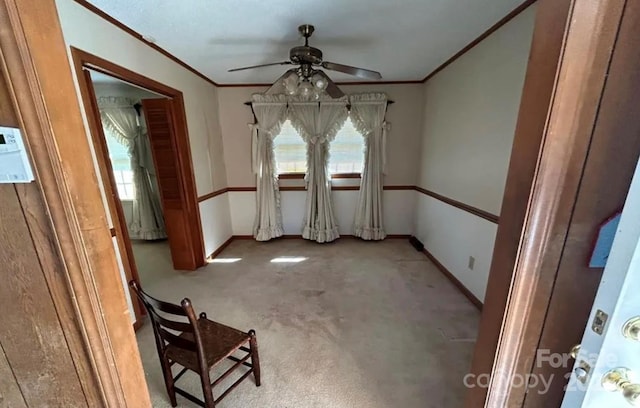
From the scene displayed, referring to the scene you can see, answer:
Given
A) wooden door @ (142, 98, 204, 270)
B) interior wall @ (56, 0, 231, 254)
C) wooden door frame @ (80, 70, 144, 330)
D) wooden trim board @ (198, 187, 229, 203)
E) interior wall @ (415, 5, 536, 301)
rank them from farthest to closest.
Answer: wooden trim board @ (198, 187, 229, 203) < wooden door @ (142, 98, 204, 270) < interior wall @ (415, 5, 536, 301) < wooden door frame @ (80, 70, 144, 330) < interior wall @ (56, 0, 231, 254)

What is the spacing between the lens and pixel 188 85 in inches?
112

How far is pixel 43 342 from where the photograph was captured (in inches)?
29.5

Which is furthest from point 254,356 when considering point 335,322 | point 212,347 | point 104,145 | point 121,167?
point 121,167

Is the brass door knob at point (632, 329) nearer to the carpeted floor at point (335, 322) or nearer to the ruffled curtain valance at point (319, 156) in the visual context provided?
the carpeted floor at point (335, 322)

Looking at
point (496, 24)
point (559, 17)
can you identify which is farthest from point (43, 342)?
point (496, 24)

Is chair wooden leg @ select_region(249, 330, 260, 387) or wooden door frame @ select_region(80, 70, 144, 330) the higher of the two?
wooden door frame @ select_region(80, 70, 144, 330)

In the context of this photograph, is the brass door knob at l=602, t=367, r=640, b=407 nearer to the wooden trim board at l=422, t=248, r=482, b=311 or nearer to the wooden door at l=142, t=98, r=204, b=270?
the wooden trim board at l=422, t=248, r=482, b=311

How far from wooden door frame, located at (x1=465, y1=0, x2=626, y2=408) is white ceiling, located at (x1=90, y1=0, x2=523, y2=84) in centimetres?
143

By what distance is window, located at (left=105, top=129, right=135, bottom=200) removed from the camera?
3641 millimetres

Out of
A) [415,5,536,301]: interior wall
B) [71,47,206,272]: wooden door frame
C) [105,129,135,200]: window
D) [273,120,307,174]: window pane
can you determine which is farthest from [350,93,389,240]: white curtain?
[105,129,135,200]: window

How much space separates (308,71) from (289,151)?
174cm

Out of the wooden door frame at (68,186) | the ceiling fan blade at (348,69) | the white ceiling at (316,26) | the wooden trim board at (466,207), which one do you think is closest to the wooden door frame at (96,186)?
the wooden door frame at (68,186)

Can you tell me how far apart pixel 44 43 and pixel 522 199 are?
3.91 feet

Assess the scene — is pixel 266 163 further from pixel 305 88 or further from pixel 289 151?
pixel 305 88
